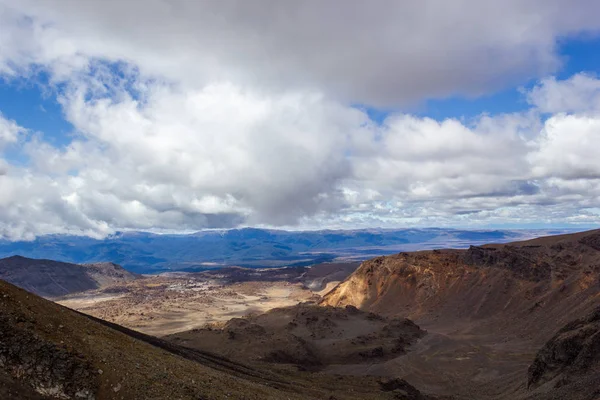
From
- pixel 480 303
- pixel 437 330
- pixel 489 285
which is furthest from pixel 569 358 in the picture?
pixel 489 285

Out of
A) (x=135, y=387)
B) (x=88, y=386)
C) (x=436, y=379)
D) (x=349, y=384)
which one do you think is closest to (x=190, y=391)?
(x=135, y=387)

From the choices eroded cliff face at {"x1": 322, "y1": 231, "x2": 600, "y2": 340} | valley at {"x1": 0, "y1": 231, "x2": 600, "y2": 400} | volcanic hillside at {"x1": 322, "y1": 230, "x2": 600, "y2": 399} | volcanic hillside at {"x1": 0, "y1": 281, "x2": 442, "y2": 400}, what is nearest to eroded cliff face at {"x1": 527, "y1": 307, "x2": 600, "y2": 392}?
valley at {"x1": 0, "y1": 231, "x2": 600, "y2": 400}

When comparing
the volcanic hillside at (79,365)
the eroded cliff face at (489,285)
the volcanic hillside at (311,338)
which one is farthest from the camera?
the eroded cliff face at (489,285)

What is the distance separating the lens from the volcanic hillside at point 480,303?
51219mm

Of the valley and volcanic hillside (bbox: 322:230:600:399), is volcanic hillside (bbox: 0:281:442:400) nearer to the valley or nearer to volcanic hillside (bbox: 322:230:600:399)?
the valley

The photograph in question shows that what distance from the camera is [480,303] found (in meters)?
86.1

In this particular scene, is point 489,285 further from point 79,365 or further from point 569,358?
point 79,365

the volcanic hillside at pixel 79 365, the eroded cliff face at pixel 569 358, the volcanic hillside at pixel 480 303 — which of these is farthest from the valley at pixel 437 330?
the volcanic hillside at pixel 79 365

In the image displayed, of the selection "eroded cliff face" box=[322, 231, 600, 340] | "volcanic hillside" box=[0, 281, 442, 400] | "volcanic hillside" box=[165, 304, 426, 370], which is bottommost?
"volcanic hillside" box=[165, 304, 426, 370]

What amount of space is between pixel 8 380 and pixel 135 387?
4.53 metres

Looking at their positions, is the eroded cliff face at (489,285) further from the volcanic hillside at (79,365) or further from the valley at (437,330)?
the volcanic hillside at (79,365)

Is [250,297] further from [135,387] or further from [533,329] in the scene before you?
[135,387]

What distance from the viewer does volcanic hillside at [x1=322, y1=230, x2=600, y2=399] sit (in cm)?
5122

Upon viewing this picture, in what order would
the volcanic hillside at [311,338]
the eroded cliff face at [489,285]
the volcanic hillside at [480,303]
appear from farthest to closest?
the eroded cliff face at [489,285] → the volcanic hillside at [311,338] → the volcanic hillside at [480,303]
